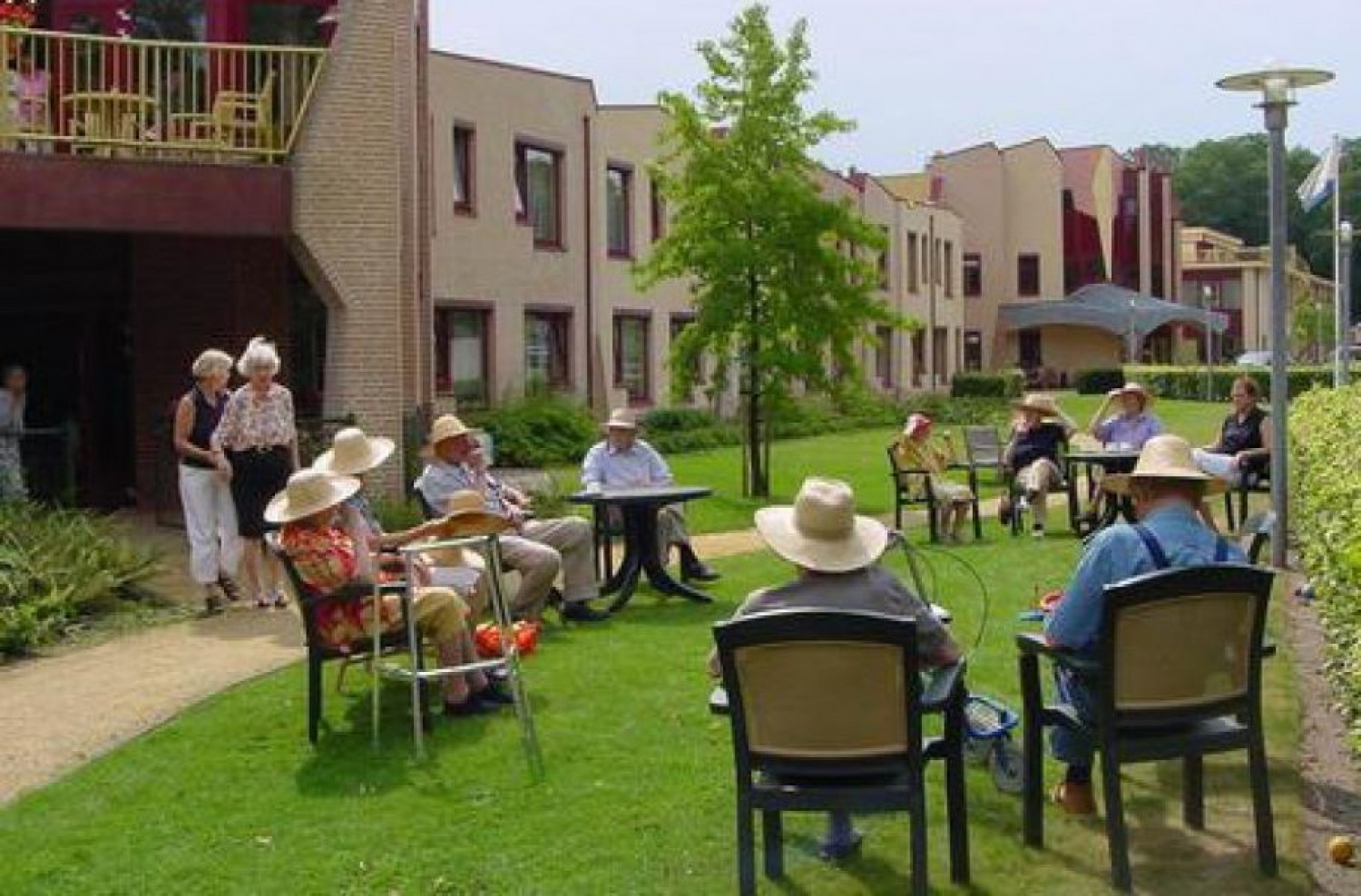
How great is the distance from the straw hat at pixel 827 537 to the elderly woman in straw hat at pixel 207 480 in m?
6.60

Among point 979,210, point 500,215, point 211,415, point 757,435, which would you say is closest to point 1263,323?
point 979,210

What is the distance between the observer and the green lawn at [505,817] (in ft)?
18.2

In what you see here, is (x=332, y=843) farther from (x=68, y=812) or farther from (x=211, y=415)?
(x=211, y=415)

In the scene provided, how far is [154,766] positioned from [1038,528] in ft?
31.1

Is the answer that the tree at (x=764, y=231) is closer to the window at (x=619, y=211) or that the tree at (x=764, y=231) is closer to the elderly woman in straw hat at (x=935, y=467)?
the elderly woman in straw hat at (x=935, y=467)

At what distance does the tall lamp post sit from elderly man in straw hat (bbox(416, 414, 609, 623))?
472 cm

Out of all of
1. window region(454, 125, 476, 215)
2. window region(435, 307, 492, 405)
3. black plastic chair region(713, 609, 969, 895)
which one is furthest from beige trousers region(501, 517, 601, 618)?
window region(454, 125, 476, 215)

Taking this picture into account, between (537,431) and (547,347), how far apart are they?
4.01 meters

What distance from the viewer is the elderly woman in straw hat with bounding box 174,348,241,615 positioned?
11.4 m

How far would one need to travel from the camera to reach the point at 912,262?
172ft

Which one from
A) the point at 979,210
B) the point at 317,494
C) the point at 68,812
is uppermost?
the point at 979,210

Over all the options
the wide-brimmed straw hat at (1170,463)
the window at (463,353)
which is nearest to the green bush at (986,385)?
the window at (463,353)

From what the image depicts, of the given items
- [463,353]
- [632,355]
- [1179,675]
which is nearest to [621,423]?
[1179,675]

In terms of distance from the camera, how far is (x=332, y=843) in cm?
601
